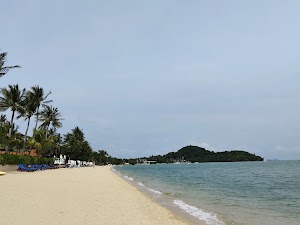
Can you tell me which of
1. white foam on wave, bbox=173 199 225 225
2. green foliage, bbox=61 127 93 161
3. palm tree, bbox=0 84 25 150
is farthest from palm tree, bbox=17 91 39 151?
green foliage, bbox=61 127 93 161

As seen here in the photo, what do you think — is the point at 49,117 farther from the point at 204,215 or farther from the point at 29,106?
the point at 204,215

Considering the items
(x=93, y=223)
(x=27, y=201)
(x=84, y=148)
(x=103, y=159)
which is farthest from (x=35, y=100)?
(x=103, y=159)

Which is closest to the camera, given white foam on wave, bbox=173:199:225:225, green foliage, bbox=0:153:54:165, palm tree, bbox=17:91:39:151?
white foam on wave, bbox=173:199:225:225

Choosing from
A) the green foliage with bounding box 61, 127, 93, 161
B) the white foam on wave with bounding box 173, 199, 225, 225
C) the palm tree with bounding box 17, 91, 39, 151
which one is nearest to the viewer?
the white foam on wave with bounding box 173, 199, 225, 225

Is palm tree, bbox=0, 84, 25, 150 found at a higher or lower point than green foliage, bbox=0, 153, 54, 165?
higher

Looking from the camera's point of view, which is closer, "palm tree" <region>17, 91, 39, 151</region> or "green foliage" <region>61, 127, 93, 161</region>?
"palm tree" <region>17, 91, 39, 151</region>

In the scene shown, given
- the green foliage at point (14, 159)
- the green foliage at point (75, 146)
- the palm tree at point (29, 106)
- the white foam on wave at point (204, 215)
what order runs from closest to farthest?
the white foam on wave at point (204, 215) → the green foliage at point (14, 159) → the palm tree at point (29, 106) → the green foliage at point (75, 146)

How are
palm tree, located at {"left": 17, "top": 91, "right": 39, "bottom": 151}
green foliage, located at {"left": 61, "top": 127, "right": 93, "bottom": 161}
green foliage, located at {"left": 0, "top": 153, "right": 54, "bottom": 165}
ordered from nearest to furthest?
green foliage, located at {"left": 0, "top": 153, "right": 54, "bottom": 165}
palm tree, located at {"left": 17, "top": 91, "right": 39, "bottom": 151}
green foliage, located at {"left": 61, "top": 127, "right": 93, "bottom": 161}

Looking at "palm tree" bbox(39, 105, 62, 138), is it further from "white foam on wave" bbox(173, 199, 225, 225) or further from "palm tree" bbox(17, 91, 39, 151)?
"white foam on wave" bbox(173, 199, 225, 225)

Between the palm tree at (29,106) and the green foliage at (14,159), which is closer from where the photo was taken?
the green foliage at (14,159)

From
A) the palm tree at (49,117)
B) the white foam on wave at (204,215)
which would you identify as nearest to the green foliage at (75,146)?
the palm tree at (49,117)

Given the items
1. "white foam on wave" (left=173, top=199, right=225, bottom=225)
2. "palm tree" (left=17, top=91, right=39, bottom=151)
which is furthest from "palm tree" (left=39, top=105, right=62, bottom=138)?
"white foam on wave" (left=173, top=199, right=225, bottom=225)

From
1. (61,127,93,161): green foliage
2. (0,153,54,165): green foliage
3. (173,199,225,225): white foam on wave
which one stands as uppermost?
(61,127,93,161): green foliage

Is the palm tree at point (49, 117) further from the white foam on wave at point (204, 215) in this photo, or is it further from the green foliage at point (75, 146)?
the white foam on wave at point (204, 215)
